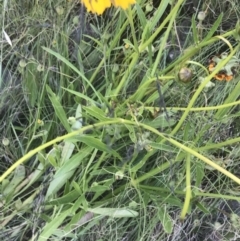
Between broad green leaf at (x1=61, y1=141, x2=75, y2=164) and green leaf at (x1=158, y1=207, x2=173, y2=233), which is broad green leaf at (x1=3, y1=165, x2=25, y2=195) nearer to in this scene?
broad green leaf at (x1=61, y1=141, x2=75, y2=164)

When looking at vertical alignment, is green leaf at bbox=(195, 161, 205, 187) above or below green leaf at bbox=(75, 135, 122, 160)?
below

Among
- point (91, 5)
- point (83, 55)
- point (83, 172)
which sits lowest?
point (83, 172)

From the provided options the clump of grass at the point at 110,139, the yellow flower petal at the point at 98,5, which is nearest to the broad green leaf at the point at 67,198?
the clump of grass at the point at 110,139

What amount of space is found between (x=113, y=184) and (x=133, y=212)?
0.06 metres

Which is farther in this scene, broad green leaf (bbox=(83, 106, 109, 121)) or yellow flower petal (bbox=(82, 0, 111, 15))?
broad green leaf (bbox=(83, 106, 109, 121))

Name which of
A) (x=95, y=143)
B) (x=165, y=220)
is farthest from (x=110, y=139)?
(x=165, y=220)

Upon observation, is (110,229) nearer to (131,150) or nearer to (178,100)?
(131,150)

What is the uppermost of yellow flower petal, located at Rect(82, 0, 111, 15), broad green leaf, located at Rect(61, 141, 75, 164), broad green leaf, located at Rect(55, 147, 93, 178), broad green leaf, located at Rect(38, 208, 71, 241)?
yellow flower petal, located at Rect(82, 0, 111, 15)

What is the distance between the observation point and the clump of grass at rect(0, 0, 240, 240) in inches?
29.4

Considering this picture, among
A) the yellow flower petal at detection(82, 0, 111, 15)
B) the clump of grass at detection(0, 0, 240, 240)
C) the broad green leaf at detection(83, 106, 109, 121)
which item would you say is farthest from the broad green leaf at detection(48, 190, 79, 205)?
the yellow flower petal at detection(82, 0, 111, 15)

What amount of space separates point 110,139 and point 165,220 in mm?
146

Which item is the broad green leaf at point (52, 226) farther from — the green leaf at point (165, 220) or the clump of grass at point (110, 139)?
the green leaf at point (165, 220)

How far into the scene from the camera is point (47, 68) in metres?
0.84

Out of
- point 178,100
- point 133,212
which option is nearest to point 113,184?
point 133,212
